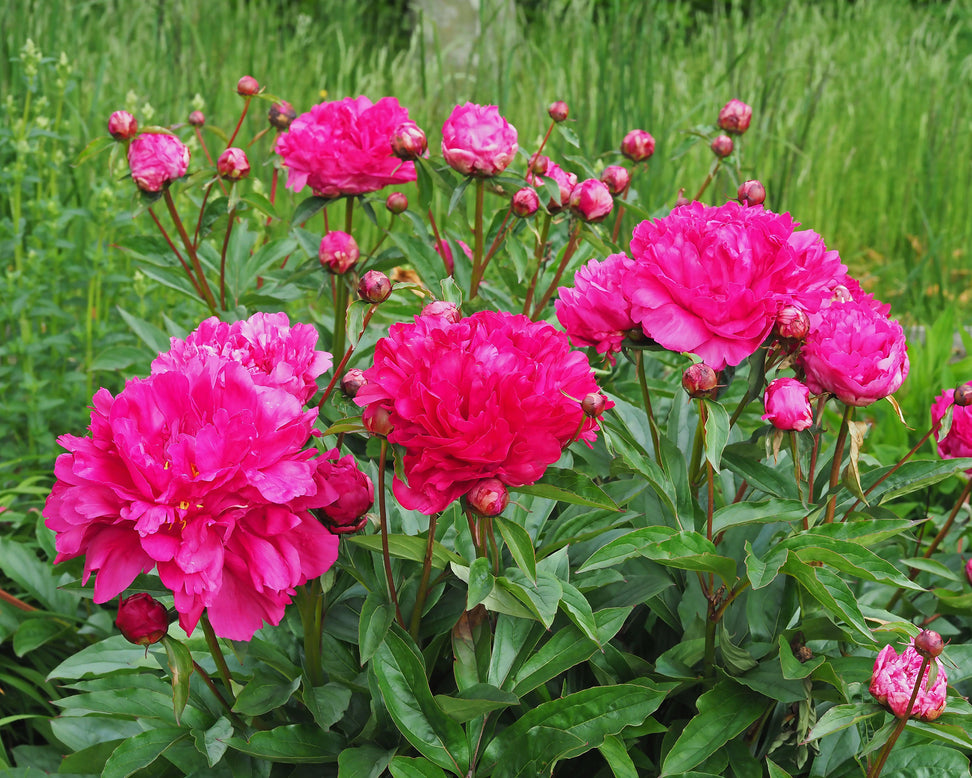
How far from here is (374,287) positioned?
1097 millimetres

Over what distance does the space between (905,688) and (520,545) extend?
0.44 m

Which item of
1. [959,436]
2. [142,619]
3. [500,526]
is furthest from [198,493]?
[959,436]

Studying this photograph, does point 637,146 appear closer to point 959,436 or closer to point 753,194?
point 753,194

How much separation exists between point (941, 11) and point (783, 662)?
7840 millimetres

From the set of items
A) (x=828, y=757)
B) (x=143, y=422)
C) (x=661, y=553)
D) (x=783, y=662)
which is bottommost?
(x=828, y=757)

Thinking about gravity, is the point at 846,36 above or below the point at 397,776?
above

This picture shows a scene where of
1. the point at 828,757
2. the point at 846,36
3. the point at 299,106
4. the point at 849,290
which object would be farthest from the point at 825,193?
the point at 828,757

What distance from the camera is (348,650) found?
4.17ft

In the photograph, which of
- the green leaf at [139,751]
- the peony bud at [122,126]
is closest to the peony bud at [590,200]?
the peony bud at [122,126]

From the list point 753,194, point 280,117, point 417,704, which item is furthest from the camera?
point 280,117

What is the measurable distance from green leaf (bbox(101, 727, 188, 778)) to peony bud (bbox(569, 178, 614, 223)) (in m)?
0.92

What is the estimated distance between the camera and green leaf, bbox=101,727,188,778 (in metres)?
1.08

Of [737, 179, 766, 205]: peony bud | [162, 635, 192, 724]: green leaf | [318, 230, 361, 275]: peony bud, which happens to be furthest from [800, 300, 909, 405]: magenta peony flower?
[162, 635, 192, 724]: green leaf

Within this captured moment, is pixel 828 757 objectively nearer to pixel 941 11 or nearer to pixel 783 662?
pixel 783 662
